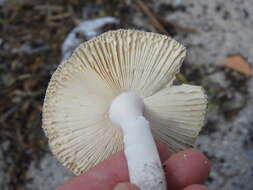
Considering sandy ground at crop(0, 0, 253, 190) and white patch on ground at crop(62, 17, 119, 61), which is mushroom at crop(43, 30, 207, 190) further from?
white patch on ground at crop(62, 17, 119, 61)

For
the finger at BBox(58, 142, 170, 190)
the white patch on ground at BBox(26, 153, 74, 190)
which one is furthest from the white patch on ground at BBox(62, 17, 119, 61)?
the finger at BBox(58, 142, 170, 190)

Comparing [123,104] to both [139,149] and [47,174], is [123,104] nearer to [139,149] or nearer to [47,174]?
[139,149]

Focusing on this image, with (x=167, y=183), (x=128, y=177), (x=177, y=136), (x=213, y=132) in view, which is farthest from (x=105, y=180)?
(x=213, y=132)

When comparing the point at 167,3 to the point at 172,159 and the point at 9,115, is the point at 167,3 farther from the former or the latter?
the point at 172,159

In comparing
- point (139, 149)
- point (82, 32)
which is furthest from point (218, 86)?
point (139, 149)

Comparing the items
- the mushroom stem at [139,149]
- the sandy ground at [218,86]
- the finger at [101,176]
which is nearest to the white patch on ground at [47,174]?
the sandy ground at [218,86]

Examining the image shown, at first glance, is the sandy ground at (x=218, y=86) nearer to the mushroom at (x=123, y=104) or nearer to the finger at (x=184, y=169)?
the mushroom at (x=123, y=104)
